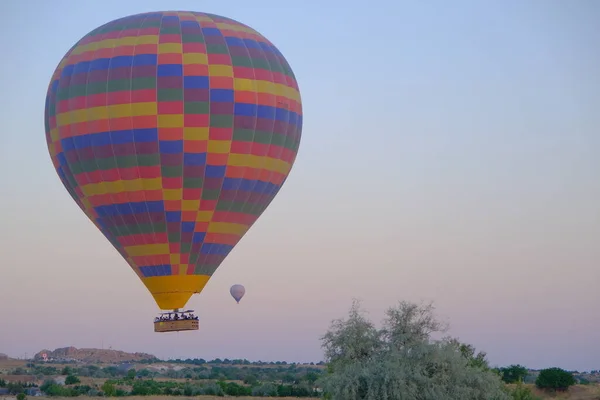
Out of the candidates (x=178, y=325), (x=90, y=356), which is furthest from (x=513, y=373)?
(x=90, y=356)

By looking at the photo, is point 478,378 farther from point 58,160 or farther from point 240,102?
point 58,160

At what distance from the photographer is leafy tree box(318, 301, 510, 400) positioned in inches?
1348

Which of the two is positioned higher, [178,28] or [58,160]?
[178,28]

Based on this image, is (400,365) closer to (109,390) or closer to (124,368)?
(109,390)

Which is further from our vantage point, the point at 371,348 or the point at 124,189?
the point at 124,189

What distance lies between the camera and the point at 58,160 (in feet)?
146

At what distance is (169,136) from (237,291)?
67.2 feet

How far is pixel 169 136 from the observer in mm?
42000

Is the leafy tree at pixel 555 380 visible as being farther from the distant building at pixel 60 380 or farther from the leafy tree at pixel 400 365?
the distant building at pixel 60 380

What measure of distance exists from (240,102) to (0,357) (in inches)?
4029

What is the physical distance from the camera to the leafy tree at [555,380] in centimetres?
6109

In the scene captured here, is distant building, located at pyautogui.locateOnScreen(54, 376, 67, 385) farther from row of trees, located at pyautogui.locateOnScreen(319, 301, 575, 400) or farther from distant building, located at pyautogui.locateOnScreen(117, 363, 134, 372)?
row of trees, located at pyautogui.locateOnScreen(319, 301, 575, 400)

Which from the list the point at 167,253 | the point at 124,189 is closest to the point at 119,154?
the point at 124,189

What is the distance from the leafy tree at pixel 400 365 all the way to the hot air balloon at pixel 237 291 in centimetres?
2338
